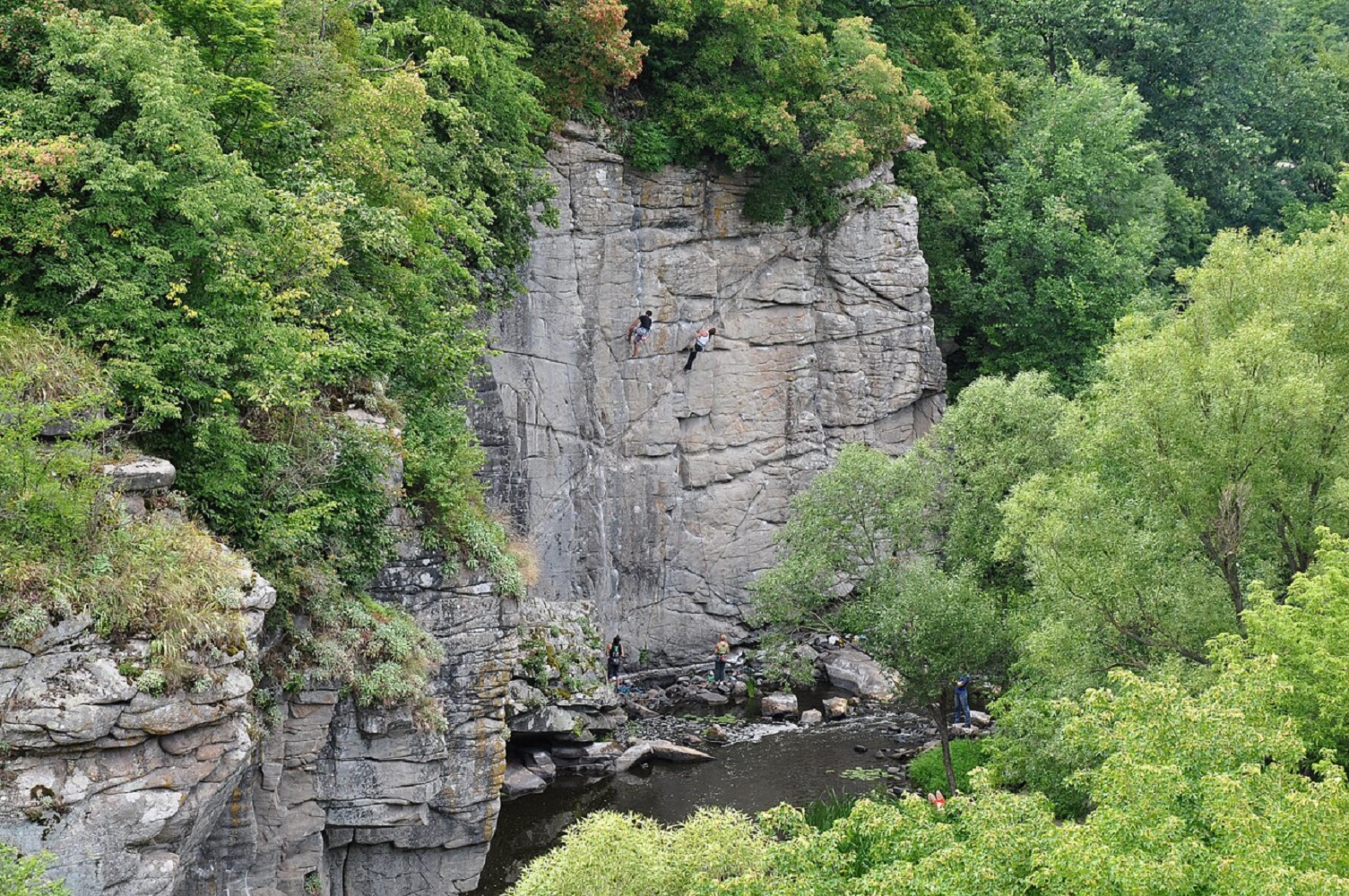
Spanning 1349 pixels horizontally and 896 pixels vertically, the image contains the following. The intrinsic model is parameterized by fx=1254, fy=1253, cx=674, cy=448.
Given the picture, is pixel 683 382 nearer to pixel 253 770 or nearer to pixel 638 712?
pixel 638 712

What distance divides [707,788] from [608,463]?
10010 millimetres

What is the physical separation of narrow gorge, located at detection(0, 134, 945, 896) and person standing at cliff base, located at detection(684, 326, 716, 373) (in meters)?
0.37

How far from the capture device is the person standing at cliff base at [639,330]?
3344 cm

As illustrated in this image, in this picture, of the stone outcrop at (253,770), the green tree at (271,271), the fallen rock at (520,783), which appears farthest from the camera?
the fallen rock at (520,783)

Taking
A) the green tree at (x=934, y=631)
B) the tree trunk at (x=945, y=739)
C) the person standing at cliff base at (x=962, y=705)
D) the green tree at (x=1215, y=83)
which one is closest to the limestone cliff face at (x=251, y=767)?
the green tree at (x=934, y=631)

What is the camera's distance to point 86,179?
1659 centimetres

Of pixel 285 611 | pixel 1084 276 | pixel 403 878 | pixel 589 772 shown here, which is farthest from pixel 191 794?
pixel 1084 276

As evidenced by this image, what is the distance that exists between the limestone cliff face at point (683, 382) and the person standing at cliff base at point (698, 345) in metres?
0.30

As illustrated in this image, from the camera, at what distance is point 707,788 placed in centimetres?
2800

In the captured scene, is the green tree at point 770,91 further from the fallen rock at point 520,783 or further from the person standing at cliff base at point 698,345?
the fallen rock at point 520,783

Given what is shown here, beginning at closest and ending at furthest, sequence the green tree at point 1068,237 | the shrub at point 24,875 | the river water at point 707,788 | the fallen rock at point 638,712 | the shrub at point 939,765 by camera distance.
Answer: the shrub at point 24,875 < the river water at point 707,788 < the shrub at point 939,765 < the fallen rock at point 638,712 < the green tree at point 1068,237

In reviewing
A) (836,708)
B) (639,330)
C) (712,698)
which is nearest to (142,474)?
(639,330)

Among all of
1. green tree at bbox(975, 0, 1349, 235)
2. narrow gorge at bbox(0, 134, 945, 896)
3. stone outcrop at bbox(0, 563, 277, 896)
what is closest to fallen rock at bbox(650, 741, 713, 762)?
narrow gorge at bbox(0, 134, 945, 896)

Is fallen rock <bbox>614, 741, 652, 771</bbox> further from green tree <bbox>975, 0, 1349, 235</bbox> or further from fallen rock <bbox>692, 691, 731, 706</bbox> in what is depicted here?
green tree <bbox>975, 0, 1349, 235</bbox>
